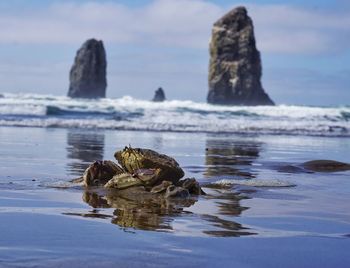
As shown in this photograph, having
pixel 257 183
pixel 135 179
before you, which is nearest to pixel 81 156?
pixel 257 183

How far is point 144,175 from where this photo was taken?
770cm

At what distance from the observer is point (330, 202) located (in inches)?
281

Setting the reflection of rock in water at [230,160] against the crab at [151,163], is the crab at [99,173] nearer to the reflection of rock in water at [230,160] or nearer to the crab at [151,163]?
the crab at [151,163]

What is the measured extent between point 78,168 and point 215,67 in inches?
2459

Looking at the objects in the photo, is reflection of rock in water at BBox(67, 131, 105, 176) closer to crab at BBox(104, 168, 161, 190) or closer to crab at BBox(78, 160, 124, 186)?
crab at BBox(78, 160, 124, 186)

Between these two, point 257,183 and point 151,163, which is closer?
point 151,163

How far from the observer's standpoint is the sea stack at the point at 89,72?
3312 inches

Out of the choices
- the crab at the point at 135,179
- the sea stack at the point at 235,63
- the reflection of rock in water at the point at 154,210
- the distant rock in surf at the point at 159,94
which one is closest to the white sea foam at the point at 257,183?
the reflection of rock in water at the point at 154,210

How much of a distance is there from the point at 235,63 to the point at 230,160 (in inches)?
2354

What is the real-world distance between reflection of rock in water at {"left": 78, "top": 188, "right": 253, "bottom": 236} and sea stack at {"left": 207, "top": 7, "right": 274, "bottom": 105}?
205 ft

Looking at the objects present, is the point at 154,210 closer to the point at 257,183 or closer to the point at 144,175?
the point at 144,175

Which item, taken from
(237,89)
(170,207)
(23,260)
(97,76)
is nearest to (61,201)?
(170,207)

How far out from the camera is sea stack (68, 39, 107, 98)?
84125mm

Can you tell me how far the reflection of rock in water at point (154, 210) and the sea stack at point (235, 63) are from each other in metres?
62.4
